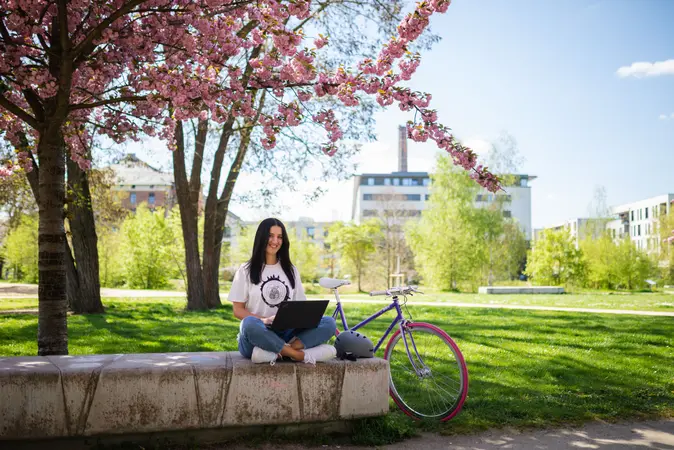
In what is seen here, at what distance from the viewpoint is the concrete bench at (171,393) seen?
376 cm

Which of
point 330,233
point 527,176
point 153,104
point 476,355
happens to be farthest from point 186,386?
point 527,176

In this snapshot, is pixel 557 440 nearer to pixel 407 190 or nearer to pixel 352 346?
pixel 352 346

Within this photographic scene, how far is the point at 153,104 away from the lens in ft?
19.0

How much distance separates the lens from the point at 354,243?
42.3 meters

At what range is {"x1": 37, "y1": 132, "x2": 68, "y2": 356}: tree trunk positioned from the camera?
5602mm

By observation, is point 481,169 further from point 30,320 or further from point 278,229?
point 30,320

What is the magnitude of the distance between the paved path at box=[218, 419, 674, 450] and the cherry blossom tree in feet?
9.10

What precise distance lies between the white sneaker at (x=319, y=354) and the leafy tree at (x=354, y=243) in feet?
123

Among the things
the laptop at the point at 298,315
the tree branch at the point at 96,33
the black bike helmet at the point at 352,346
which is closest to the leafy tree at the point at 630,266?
the black bike helmet at the point at 352,346

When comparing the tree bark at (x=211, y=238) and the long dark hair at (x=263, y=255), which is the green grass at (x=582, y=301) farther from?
the long dark hair at (x=263, y=255)

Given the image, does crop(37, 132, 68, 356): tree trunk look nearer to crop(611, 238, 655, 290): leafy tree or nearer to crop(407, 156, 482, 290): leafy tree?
crop(407, 156, 482, 290): leafy tree

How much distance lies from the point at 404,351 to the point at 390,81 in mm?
3007

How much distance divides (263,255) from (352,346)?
104cm

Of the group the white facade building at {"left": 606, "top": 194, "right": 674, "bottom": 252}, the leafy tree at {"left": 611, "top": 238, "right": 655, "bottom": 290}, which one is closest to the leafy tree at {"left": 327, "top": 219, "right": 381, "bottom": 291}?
the leafy tree at {"left": 611, "top": 238, "right": 655, "bottom": 290}
